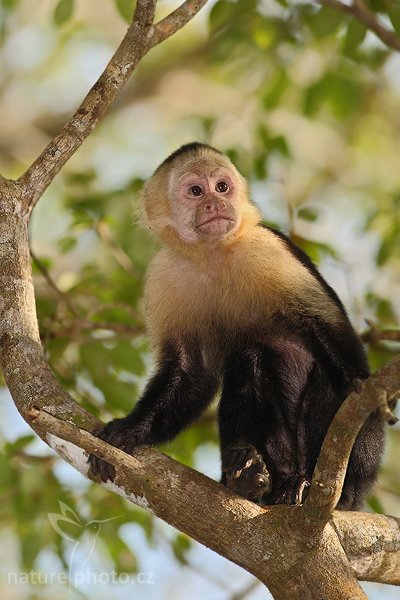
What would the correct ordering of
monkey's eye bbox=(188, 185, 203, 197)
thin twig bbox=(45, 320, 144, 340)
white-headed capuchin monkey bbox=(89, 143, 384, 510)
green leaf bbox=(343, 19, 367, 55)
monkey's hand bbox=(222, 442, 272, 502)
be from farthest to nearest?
thin twig bbox=(45, 320, 144, 340), green leaf bbox=(343, 19, 367, 55), monkey's eye bbox=(188, 185, 203, 197), white-headed capuchin monkey bbox=(89, 143, 384, 510), monkey's hand bbox=(222, 442, 272, 502)

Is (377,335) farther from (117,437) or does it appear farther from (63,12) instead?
(63,12)

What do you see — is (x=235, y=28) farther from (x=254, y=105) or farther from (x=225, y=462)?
(x=254, y=105)

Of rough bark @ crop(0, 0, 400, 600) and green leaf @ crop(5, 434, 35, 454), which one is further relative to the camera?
green leaf @ crop(5, 434, 35, 454)

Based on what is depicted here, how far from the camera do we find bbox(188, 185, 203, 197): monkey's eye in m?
4.72

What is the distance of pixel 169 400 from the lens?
4.39 meters

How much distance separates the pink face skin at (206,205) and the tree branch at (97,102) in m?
0.87

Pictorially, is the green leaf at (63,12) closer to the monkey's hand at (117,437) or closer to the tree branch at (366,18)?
the tree branch at (366,18)

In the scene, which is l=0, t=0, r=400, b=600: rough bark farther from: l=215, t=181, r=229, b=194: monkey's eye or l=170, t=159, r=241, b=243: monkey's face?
l=215, t=181, r=229, b=194: monkey's eye

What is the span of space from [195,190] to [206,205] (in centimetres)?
23

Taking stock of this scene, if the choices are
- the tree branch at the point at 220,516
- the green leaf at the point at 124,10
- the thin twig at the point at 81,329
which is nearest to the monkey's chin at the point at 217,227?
the thin twig at the point at 81,329

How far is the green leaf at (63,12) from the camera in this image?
461 cm

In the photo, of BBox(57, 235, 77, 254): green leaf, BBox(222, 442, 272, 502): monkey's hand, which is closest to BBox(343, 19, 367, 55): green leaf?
BBox(57, 235, 77, 254): green leaf

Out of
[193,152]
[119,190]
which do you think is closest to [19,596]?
[119,190]

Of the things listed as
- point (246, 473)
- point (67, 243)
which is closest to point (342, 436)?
point (246, 473)
